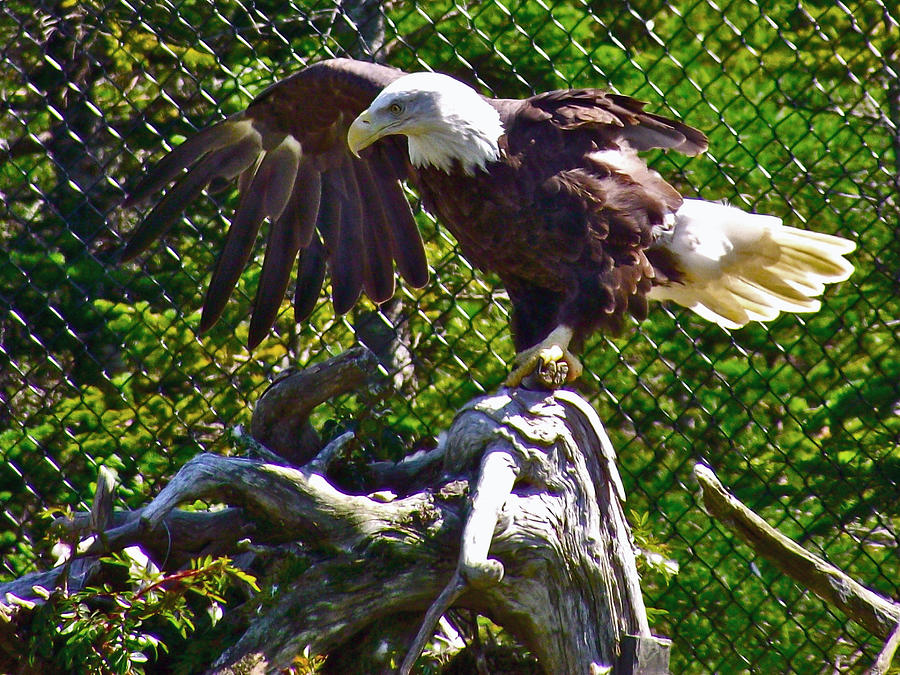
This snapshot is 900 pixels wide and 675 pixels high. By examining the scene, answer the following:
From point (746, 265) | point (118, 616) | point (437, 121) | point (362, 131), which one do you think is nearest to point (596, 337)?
point (746, 265)

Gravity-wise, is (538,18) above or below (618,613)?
above

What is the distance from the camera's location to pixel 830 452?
10.7 feet

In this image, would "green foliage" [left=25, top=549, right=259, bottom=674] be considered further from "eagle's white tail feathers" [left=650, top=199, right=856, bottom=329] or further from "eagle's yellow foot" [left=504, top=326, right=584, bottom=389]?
"eagle's white tail feathers" [left=650, top=199, right=856, bottom=329]

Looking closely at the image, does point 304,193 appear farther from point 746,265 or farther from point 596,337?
point 746,265

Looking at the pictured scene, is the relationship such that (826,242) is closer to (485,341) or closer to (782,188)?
(782,188)

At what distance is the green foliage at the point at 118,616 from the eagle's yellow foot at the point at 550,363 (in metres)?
0.80

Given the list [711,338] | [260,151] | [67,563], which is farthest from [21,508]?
[711,338]

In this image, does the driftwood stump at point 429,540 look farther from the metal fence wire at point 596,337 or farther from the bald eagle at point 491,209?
the metal fence wire at point 596,337

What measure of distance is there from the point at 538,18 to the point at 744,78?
670 mm

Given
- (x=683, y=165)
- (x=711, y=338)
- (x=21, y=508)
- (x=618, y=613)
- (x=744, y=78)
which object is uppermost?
(x=744, y=78)

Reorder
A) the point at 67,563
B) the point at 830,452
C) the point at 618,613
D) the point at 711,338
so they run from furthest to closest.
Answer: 1. the point at 711,338
2. the point at 830,452
3. the point at 618,613
4. the point at 67,563

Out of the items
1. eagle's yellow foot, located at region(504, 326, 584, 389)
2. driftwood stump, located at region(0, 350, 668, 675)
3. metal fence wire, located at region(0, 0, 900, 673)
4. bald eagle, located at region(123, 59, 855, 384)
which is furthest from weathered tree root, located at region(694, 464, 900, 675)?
metal fence wire, located at region(0, 0, 900, 673)

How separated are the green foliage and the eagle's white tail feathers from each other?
1.49 meters

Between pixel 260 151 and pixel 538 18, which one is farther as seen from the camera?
pixel 538 18
